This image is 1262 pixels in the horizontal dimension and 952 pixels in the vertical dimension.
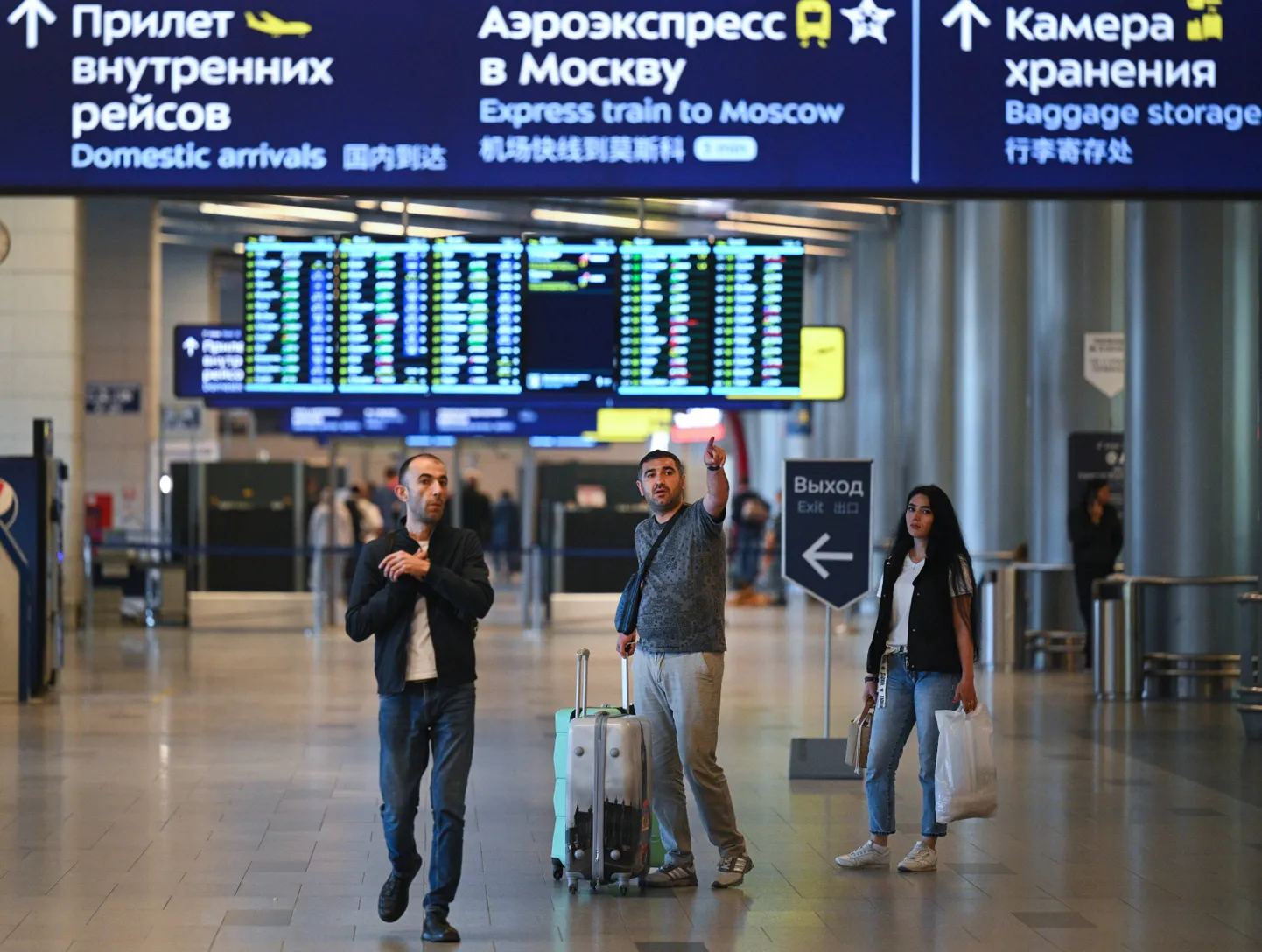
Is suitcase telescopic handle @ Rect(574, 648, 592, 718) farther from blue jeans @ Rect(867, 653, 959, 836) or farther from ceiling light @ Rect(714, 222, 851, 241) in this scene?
ceiling light @ Rect(714, 222, 851, 241)

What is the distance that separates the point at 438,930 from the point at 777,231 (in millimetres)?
27114

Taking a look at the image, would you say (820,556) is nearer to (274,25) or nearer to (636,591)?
(636,591)

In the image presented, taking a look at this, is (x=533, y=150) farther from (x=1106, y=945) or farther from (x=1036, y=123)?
(x=1106, y=945)

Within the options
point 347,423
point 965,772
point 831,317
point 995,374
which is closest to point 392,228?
point 347,423

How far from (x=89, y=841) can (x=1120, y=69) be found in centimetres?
535

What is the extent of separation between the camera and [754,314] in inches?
631

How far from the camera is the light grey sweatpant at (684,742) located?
7.26 m

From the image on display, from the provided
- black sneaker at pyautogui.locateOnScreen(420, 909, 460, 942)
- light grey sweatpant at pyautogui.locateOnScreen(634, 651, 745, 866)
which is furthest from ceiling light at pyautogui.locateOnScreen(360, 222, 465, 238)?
black sneaker at pyautogui.locateOnScreen(420, 909, 460, 942)

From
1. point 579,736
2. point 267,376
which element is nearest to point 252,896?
point 579,736

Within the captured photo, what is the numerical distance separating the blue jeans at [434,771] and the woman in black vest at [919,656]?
2.02 m

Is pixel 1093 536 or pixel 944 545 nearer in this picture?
pixel 944 545

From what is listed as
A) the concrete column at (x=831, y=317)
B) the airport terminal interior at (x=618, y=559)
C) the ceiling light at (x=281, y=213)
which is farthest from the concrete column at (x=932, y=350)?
the ceiling light at (x=281, y=213)

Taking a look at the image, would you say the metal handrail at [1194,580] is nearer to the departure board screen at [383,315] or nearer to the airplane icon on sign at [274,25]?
the departure board screen at [383,315]

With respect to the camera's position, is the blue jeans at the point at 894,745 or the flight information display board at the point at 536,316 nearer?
the blue jeans at the point at 894,745
